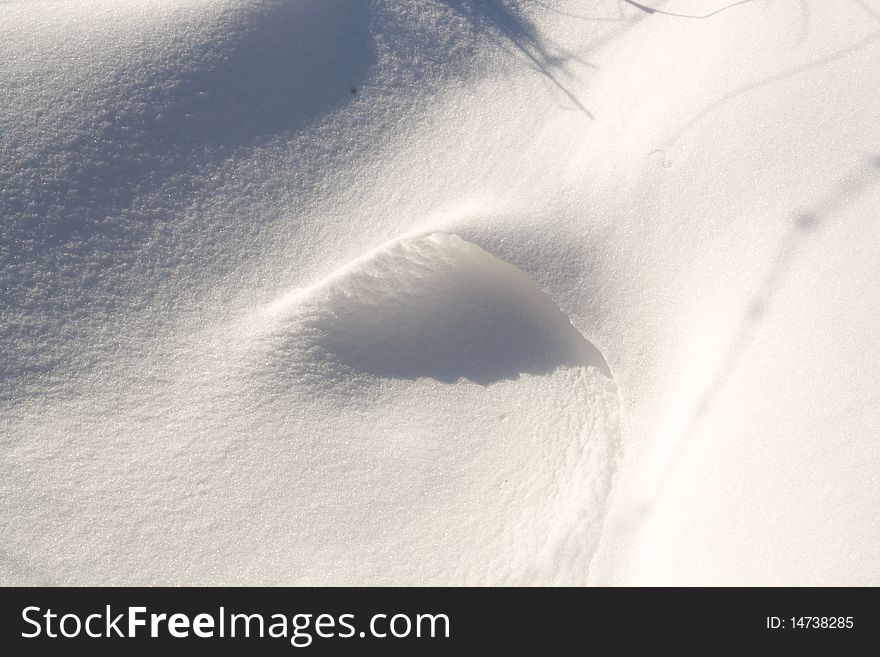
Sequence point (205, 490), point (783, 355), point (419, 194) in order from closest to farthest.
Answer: point (783, 355)
point (205, 490)
point (419, 194)

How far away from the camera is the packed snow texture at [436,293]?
308 centimetres

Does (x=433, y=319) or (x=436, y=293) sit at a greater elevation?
(x=436, y=293)

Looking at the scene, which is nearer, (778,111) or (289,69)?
(778,111)

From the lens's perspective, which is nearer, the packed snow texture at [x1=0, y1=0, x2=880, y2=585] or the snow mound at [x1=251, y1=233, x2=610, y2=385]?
the packed snow texture at [x1=0, y1=0, x2=880, y2=585]

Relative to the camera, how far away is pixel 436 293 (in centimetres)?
372

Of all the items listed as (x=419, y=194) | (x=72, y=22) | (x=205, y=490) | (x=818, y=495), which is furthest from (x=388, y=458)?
(x=72, y=22)

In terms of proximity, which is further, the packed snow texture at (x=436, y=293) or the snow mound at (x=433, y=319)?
the snow mound at (x=433, y=319)

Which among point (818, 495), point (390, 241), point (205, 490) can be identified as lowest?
point (818, 495)

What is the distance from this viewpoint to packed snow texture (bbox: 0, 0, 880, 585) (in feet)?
10.1

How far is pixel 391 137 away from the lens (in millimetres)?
4164

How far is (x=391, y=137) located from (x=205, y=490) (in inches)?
86.8

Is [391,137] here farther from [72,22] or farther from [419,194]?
[72,22]

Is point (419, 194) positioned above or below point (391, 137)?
below

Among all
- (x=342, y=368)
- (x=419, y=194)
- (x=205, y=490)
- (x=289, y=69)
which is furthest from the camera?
(x=289, y=69)
